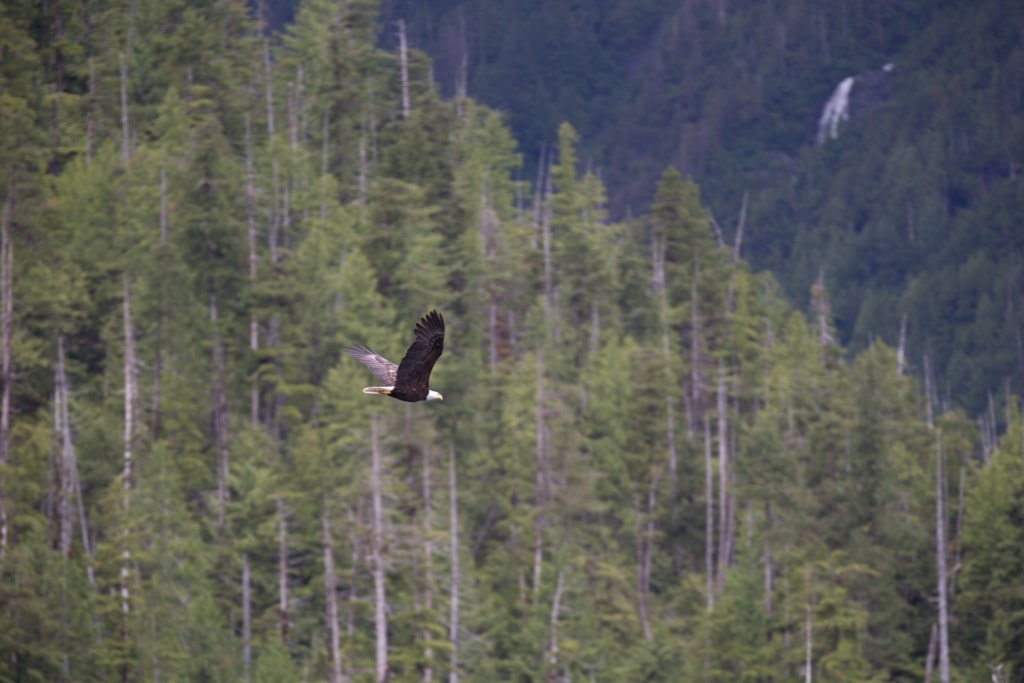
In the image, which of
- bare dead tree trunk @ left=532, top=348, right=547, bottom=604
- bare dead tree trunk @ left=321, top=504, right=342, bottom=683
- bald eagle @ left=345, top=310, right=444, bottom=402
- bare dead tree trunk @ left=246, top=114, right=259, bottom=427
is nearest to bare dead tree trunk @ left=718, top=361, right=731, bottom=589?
bare dead tree trunk @ left=532, top=348, right=547, bottom=604

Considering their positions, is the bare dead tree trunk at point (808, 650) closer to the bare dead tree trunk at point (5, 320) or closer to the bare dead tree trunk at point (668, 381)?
the bare dead tree trunk at point (668, 381)

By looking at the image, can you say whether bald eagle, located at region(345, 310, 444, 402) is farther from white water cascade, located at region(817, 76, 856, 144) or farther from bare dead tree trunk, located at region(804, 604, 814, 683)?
white water cascade, located at region(817, 76, 856, 144)

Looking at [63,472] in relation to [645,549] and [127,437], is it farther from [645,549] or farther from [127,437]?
[645,549]

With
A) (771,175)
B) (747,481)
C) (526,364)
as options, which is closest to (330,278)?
(526,364)

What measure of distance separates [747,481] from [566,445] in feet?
24.7

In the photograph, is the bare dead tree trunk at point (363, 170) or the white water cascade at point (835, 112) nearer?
the bare dead tree trunk at point (363, 170)

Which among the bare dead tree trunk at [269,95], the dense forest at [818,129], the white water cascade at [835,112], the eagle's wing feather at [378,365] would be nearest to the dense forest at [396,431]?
the bare dead tree trunk at [269,95]

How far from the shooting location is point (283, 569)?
4212 cm

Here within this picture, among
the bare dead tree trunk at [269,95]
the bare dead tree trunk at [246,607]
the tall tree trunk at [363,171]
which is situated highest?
the bare dead tree trunk at [269,95]

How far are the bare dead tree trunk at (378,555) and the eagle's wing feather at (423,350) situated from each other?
845 inches

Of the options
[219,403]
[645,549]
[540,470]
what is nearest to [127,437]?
[219,403]

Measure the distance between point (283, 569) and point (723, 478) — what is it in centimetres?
1962

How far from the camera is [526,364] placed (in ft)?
163

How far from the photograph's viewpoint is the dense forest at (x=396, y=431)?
40344 mm
